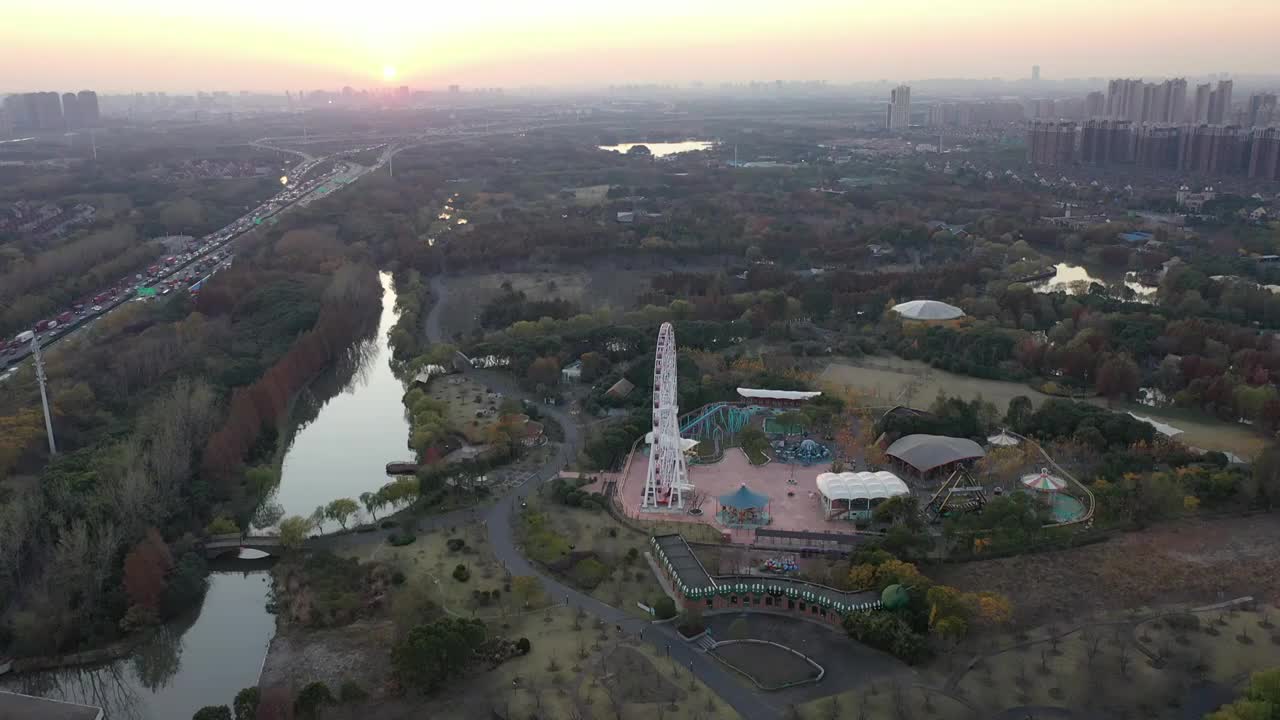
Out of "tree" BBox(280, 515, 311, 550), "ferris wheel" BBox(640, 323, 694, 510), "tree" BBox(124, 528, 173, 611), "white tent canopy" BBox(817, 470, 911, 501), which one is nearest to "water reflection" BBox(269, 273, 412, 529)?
"tree" BBox(280, 515, 311, 550)

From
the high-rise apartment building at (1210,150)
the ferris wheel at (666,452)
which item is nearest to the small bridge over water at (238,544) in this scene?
the ferris wheel at (666,452)

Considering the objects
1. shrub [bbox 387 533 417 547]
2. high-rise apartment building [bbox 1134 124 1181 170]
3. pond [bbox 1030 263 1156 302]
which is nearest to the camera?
shrub [bbox 387 533 417 547]

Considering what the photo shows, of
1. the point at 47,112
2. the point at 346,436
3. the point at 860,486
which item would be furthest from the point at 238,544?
the point at 47,112

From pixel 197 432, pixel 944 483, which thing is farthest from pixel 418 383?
pixel 944 483

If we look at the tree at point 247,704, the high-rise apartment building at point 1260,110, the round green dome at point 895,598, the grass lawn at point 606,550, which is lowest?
the tree at point 247,704

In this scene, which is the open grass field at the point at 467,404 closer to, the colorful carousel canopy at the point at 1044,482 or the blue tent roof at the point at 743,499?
the blue tent roof at the point at 743,499

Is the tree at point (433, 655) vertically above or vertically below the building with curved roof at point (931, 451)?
below

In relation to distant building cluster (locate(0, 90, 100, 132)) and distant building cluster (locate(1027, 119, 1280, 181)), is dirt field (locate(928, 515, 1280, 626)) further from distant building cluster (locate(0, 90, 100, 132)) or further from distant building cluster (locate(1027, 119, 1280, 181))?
distant building cluster (locate(0, 90, 100, 132))

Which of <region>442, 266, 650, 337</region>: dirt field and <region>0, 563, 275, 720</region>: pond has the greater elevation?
<region>442, 266, 650, 337</region>: dirt field
